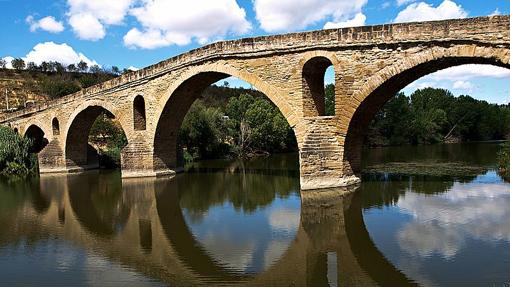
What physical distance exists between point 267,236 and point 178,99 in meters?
11.1

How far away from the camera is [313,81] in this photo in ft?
45.7

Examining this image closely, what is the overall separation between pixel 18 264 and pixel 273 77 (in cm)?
920

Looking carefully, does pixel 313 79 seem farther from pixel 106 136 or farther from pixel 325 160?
pixel 106 136

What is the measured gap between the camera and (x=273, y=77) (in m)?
14.2

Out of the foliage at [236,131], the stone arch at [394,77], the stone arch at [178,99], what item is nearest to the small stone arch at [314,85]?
the stone arch at [178,99]

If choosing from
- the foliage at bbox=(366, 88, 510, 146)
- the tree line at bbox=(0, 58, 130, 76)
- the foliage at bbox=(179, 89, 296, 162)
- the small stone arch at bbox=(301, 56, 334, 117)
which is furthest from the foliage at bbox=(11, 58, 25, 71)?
the small stone arch at bbox=(301, 56, 334, 117)

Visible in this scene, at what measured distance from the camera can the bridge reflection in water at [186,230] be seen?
6.41 m

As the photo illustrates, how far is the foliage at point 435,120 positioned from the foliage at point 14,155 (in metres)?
30.0

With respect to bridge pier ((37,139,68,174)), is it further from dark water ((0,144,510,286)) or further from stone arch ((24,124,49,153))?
dark water ((0,144,510,286))

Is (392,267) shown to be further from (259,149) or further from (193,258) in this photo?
(259,149)

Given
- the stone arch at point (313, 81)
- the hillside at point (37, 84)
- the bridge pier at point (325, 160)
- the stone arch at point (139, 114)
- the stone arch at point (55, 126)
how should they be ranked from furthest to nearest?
the hillside at point (37, 84), the stone arch at point (55, 126), the stone arch at point (139, 114), the stone arch at point (313, 81), the bridge pier at point (325, 160)

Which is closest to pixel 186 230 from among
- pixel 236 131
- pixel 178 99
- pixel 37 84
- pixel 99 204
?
pixel 99 204

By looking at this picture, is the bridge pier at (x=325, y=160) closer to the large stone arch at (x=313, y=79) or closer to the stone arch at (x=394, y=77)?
the stone arch at (x=394, y=77)

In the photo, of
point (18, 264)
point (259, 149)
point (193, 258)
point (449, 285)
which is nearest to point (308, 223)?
point (193, 258)
